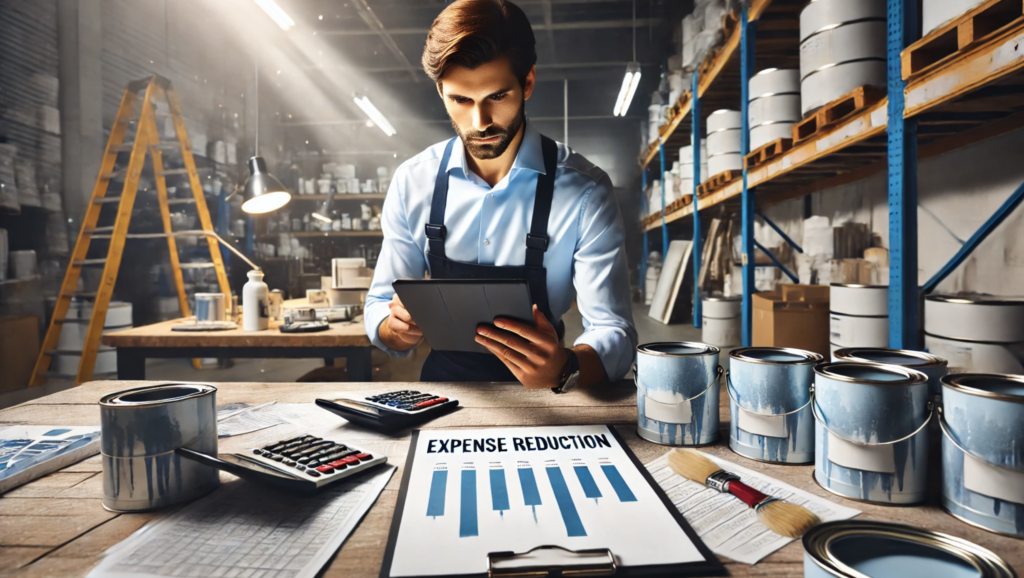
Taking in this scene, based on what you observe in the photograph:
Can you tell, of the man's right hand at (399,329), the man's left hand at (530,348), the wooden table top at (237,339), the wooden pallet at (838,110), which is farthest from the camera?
the wooden table top at (237,339)

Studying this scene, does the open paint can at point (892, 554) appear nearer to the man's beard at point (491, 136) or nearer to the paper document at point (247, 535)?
the paper document at point (247, 535)

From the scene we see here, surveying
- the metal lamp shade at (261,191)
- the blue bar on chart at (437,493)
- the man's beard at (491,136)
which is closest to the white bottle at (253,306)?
the metal lamp shade at (261,191)

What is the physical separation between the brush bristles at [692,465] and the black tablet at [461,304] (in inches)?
14.9

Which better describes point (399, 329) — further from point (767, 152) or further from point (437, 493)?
point (767, 152)

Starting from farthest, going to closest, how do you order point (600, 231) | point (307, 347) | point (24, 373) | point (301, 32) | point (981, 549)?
point (301, 32) → point (24, 373) → point (307, 347) → point (600, 231) → point (981, 549)

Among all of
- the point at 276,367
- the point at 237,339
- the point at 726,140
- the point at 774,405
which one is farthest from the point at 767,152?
the point at 276,367

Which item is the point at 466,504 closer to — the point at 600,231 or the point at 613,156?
the point at 600,231

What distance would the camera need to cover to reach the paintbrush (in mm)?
544

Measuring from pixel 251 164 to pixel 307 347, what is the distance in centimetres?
133

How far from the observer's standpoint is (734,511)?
0.60 meters

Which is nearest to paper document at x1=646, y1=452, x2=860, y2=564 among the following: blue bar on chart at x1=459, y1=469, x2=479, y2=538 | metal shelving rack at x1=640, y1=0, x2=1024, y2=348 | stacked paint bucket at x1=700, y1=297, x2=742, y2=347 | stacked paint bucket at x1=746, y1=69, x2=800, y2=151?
blue bar on chart at x1=459, y1=469, x2=479, y2=538

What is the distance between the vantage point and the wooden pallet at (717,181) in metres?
3.80

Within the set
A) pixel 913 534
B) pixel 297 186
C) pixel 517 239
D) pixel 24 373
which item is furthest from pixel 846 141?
pixel 297 186

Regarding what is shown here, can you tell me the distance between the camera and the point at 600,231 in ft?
5.18
